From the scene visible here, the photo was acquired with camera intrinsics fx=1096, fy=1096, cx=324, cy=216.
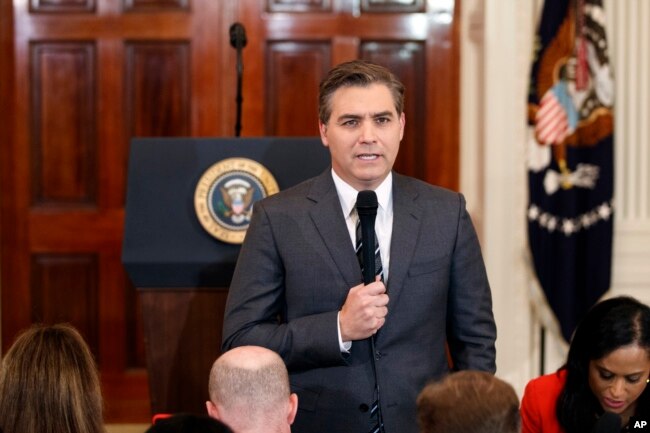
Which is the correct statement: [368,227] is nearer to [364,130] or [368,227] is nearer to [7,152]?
[364,130]

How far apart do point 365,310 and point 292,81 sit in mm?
2822

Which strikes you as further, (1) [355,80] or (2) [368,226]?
(1) [355,80]

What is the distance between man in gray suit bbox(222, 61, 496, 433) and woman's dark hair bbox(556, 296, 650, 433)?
35cm

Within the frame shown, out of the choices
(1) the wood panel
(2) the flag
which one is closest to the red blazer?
(2) the flag

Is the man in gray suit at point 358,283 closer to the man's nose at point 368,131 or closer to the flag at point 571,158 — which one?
the man's nose at point 368,131

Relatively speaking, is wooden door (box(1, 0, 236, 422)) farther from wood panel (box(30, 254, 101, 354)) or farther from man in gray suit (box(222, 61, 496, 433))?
man in gray suit (box(222, 61, 496, 433))

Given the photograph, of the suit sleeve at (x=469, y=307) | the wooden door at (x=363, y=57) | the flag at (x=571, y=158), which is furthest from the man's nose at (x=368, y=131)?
the wooden door at (x=363, y=57)

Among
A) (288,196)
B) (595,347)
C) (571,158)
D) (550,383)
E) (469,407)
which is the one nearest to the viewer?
(469,407)

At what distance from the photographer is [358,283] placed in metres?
2.60

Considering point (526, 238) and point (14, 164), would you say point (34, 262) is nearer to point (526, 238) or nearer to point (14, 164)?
point (14, 164)

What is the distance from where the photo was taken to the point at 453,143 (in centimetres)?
507

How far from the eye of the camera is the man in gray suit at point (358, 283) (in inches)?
102

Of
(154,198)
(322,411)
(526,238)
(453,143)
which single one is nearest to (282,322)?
(322,411)

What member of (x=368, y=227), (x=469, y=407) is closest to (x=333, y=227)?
(x=368, y=227)
